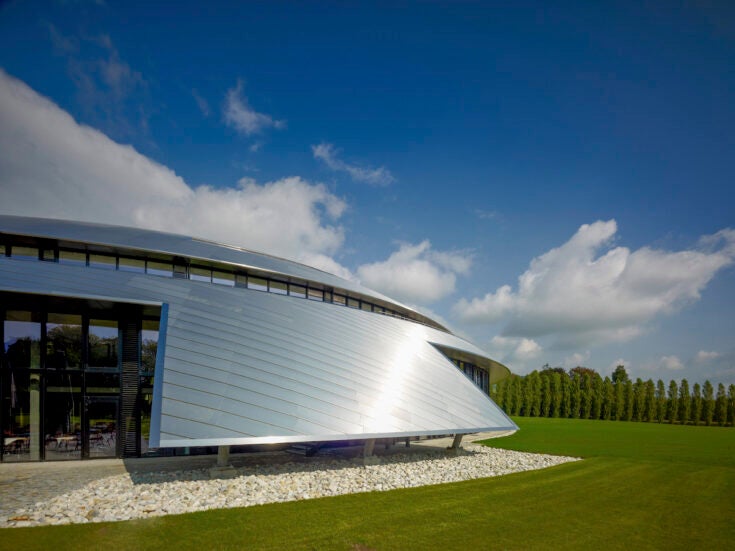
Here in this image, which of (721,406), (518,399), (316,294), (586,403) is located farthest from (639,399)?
(316,294)

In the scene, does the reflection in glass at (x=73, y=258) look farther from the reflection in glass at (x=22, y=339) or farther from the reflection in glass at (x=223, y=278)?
the reflection in glass at (x=223, y=278)

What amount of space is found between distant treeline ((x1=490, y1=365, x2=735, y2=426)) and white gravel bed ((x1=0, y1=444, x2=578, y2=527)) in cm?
3429

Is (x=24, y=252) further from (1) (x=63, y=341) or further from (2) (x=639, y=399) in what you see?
(2) (x=639, y=399)

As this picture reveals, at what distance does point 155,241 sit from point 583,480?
55.0 ft

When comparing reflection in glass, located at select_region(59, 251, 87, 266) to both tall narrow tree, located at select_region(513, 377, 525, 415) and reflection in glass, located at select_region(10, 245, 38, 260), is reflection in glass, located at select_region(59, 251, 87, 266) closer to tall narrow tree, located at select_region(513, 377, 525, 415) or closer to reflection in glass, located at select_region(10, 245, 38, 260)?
reflection in glass, located at select_region(10, 245, 38, 260)

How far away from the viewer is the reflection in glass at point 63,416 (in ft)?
45.3

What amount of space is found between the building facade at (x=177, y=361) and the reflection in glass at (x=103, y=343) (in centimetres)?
4

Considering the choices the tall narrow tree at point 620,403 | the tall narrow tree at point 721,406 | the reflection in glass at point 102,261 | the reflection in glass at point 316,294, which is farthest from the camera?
the tall narrow tree at point 620,403

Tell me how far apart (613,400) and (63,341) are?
56.3m

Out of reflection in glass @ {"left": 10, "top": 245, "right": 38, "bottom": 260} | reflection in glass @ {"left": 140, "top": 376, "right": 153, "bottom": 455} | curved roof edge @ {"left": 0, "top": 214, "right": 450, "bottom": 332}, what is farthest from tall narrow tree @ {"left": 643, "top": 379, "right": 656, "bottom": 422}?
reflection in glass @ {"left": 10, "top": 245, "right": 38, "bottom": 260}

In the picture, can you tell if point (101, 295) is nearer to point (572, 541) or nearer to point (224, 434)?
point (224, 434)

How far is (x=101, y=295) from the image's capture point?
1309cm

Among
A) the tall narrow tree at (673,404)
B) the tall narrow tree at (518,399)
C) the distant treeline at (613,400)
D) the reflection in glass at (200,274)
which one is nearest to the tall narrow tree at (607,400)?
the distant treeline at (613,400)

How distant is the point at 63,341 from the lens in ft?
47.2
